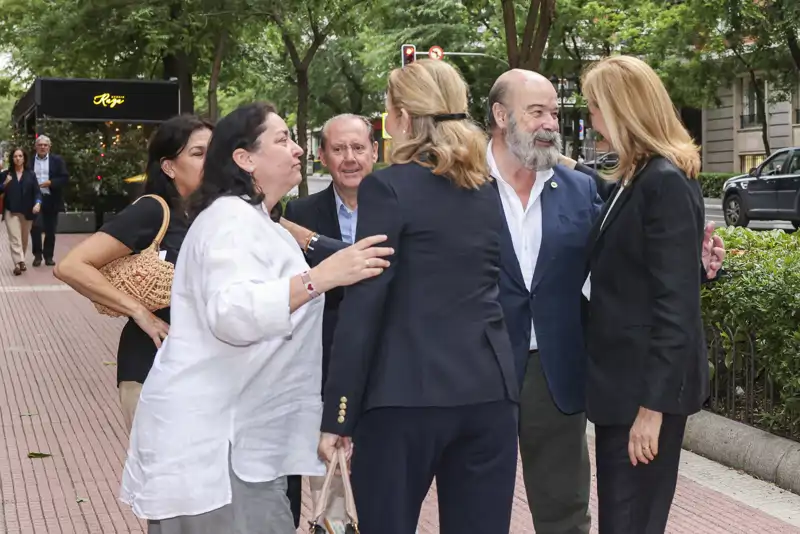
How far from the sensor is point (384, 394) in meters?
3.10

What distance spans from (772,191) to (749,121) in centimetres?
2314

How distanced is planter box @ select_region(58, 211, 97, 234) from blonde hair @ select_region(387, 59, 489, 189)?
2401 cm

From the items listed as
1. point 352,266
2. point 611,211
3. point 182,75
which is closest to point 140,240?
point 352,266

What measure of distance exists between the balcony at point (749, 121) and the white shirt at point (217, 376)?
1753 inches

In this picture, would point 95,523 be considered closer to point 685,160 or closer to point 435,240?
point 435,240

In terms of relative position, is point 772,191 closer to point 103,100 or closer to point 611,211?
point 103,100

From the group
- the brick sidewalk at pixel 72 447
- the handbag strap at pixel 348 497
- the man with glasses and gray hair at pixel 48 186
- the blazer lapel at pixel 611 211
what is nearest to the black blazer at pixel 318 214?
the blazer lapel at pixel 611 211

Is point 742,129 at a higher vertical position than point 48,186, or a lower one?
higher

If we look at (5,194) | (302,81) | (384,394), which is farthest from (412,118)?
(302,81)

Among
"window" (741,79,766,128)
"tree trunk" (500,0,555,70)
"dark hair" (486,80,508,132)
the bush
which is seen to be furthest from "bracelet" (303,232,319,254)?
"window" (741,79,766,128)

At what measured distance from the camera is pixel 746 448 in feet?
19.4

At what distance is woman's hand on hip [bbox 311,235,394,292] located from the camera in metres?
2.97

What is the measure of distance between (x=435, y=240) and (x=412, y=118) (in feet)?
1.15

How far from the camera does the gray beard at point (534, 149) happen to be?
3.87 meters
